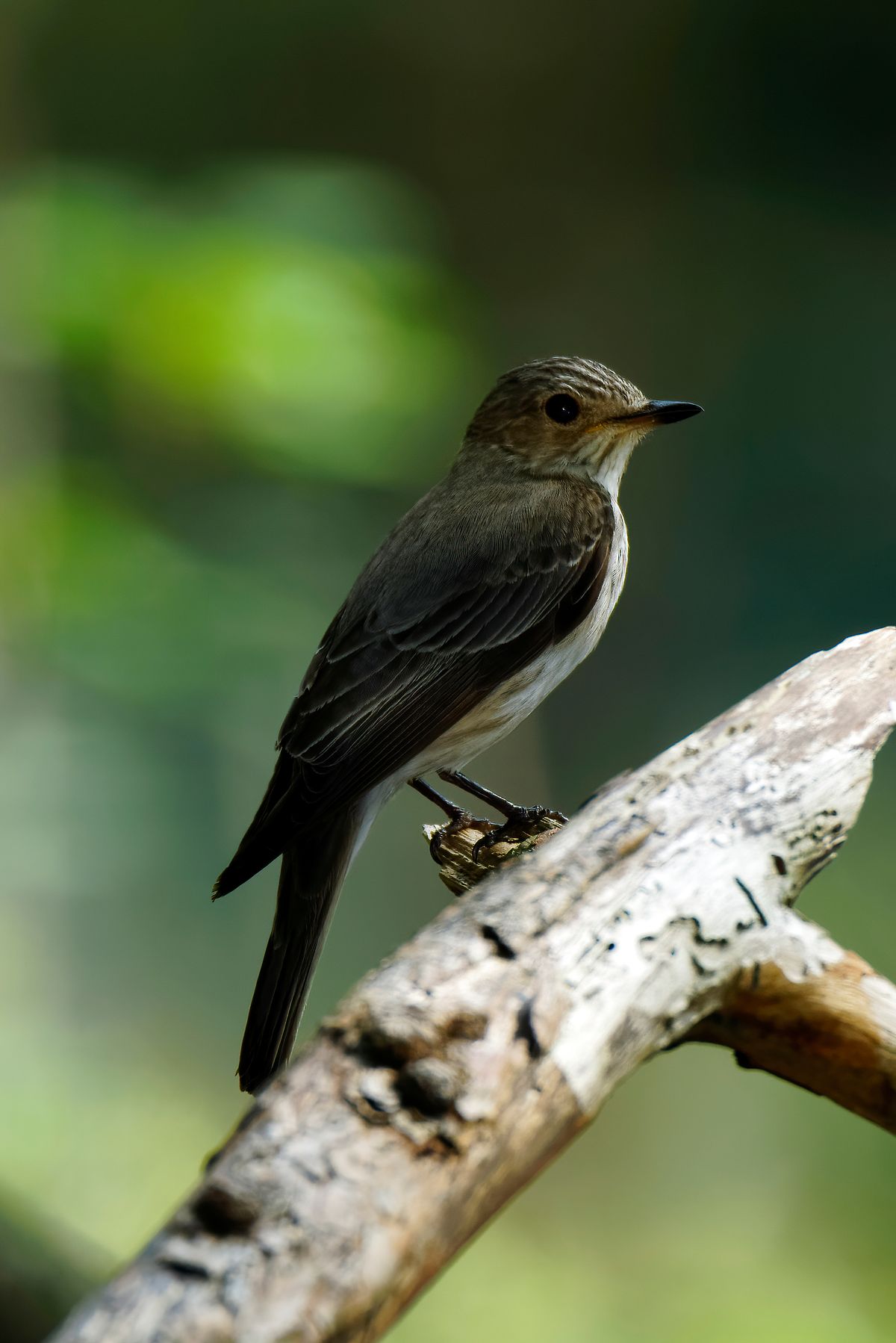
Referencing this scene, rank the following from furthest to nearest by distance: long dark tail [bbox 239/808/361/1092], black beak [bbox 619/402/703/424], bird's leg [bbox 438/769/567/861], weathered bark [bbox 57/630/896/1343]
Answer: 1. black beak [bbox 619/402/703/424]
2. bird's leg [bbox 438/769/567/861]
3. long dark tail [bbox 239/808/361/1092]
4. weathered bark [bbox 57/630/896/1343]

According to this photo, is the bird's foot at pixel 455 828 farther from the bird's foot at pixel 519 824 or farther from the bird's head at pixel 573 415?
the bird's head at pixel 573 415

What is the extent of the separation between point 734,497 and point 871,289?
0.96m

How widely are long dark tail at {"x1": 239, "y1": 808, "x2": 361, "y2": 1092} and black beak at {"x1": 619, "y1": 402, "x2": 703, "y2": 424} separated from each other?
3.12 ft

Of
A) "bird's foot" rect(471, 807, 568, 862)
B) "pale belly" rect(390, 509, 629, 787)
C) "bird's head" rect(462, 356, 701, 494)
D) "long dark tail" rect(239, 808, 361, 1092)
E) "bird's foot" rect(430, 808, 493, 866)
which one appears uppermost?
"bird's head" rect(462, 356, 701, 494)

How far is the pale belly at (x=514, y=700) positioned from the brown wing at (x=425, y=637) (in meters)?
0.03

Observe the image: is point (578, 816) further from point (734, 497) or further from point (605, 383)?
point (734, 497)

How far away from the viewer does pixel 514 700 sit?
2355mm

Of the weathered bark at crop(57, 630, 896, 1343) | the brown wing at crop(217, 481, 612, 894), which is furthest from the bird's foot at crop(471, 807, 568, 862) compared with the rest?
the weathered bark at crop(57, 630, 896, 1343)

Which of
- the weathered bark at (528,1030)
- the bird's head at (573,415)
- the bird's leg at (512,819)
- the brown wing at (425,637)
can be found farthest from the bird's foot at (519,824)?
the weathered bark at (528,1030)

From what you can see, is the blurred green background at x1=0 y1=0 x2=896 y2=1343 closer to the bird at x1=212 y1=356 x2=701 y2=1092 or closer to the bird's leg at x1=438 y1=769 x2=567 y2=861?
the bird at x1=212 y1=356 x2=701 y2=1092

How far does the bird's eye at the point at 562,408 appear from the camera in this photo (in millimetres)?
2547

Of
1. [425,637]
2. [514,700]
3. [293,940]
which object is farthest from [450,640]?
[293,940]

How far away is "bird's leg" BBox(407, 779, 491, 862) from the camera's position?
244cm

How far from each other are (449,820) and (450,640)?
0.45 meters
